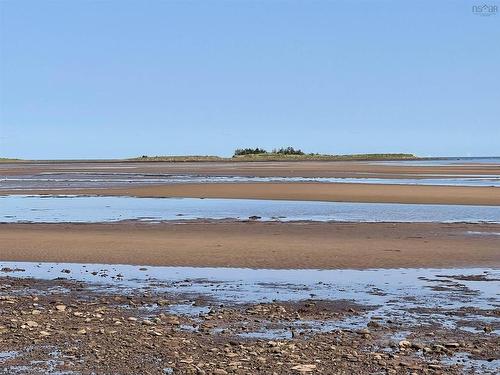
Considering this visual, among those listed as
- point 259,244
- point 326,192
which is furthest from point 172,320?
point 326,192

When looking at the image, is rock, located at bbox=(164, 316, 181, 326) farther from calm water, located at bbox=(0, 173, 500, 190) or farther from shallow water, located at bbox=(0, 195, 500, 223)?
calm water, located at bbox=(0, 173, 500, 190)

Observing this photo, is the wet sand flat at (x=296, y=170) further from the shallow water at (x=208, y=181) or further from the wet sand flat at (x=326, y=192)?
the wet sand flat at (x=326, y=192)

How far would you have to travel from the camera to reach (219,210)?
26906mm

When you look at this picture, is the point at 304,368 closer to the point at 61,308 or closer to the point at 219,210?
the point at 61,308

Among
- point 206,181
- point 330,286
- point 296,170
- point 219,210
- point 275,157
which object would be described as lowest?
point 330,286

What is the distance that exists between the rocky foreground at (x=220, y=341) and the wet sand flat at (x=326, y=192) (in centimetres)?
2130

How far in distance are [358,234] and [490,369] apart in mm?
11852

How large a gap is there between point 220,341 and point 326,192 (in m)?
28.6

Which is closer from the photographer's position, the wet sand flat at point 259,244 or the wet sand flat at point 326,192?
the wet sand flat at point 259,244

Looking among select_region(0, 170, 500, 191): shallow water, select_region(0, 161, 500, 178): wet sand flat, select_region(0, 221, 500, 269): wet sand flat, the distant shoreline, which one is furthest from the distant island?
select_region(0, 221, 500, 269): wet sand flat

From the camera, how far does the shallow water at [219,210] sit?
931 inches

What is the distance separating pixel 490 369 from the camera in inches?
293

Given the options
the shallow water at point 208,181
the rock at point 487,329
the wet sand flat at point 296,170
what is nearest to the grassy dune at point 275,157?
the wet sand flat at point 296,170

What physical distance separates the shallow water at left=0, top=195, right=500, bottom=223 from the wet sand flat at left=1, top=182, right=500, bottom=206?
8.01 feet
